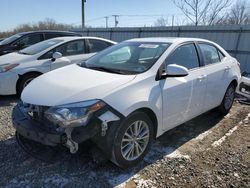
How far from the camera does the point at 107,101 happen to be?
104 inches

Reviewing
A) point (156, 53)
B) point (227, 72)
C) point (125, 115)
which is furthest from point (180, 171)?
point (227, 72)

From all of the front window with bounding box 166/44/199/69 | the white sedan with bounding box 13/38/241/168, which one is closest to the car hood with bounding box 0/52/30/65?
the white sedan with bounding box 13/38/241/168

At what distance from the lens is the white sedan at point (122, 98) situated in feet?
8.46

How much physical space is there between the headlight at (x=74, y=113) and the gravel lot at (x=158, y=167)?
435mm

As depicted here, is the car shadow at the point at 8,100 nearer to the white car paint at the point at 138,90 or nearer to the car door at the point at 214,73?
the white car paint at the point at 138,90

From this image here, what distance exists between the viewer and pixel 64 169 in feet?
9.73

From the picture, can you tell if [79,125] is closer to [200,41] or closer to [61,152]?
[61,152]

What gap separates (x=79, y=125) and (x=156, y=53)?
5.14 feet

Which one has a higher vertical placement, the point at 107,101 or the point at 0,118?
the point at 107,101

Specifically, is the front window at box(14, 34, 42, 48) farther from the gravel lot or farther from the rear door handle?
the rear door handle

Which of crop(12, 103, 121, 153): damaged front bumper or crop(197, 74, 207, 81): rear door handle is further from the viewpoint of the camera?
crop(197, 74, 207, 81): rear door handle

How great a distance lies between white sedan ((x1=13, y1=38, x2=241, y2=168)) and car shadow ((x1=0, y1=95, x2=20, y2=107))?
2442mm

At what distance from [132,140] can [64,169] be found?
882 millimetres

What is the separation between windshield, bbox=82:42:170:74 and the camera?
331cm
